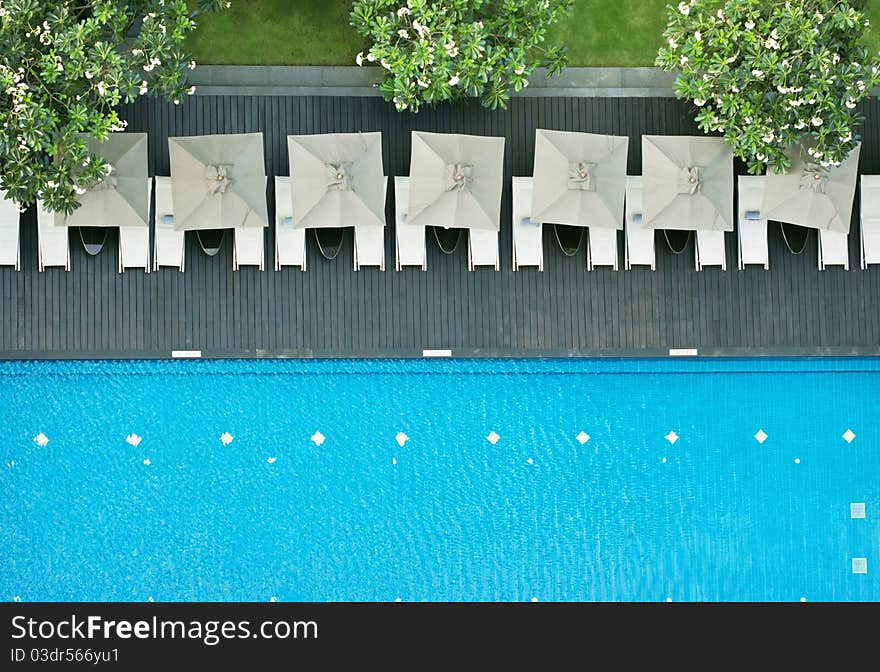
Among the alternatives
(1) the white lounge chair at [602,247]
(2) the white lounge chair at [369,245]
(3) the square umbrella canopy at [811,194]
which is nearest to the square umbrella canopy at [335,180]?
(2) the white lounge chair at [369,245]

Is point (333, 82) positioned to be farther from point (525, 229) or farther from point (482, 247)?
point (525, 229)

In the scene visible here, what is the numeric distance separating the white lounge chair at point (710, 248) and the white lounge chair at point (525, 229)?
98.0 inches

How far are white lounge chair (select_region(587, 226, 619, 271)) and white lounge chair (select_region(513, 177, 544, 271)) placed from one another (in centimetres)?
78

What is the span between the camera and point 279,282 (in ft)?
45.7

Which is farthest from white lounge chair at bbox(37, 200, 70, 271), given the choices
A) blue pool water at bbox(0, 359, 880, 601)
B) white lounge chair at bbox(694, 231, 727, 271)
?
white lounge chair at bbox(694, 231, 727, 271)

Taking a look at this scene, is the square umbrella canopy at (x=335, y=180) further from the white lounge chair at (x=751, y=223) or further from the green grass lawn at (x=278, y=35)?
the white lounge chair at (x=751, y=223)

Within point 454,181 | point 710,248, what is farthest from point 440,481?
point 710,248

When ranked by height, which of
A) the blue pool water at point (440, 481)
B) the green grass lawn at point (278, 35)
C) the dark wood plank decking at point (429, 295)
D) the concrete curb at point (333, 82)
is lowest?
the blue pool water at point (440, 481)

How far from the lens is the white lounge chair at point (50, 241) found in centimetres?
1353

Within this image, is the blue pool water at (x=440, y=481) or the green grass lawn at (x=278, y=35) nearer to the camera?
the blue pool water at (x=440, y=481)
